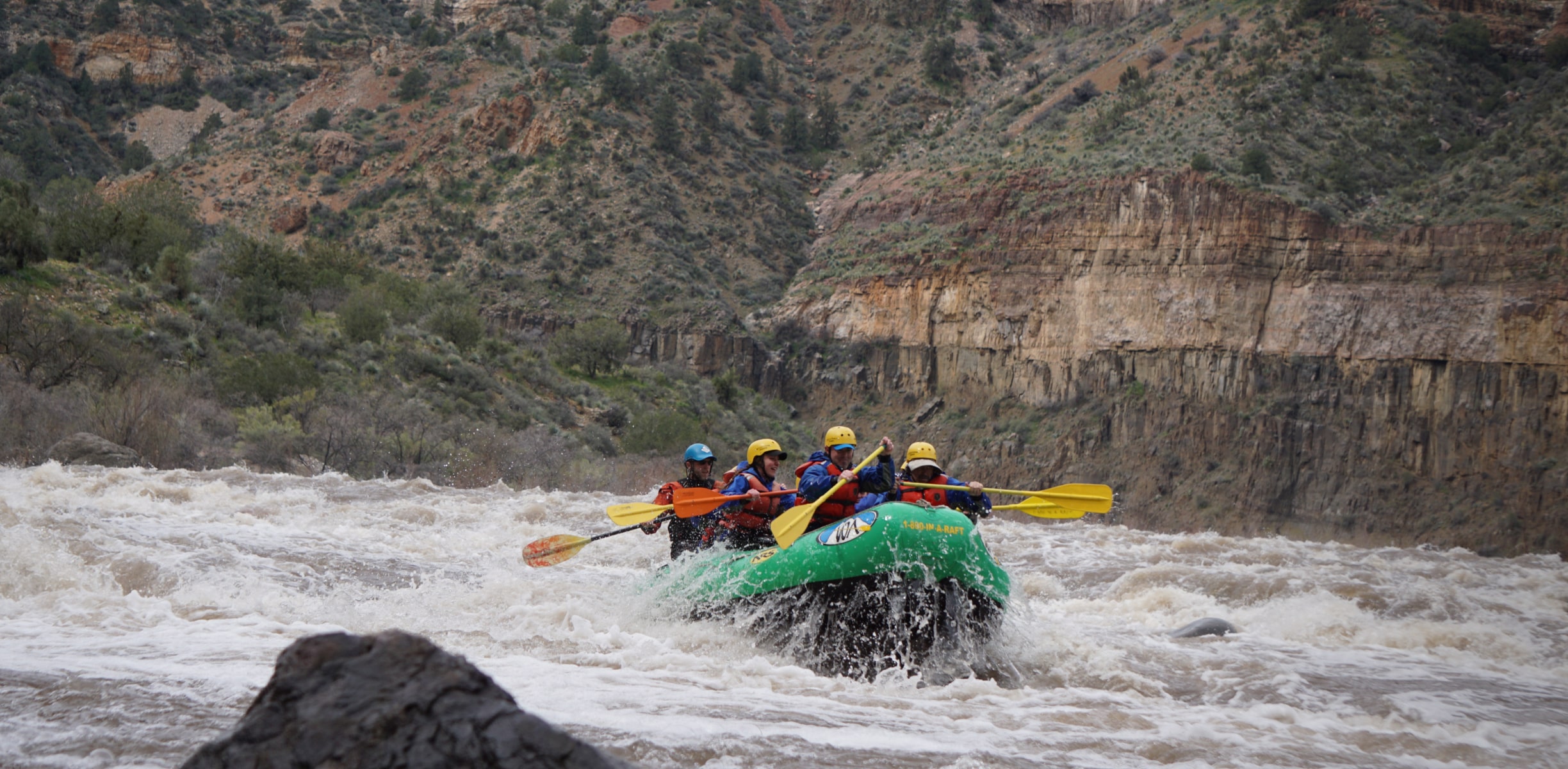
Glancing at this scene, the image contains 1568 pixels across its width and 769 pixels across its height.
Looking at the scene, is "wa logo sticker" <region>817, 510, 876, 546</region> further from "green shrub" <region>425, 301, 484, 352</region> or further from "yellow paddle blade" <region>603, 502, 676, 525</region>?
"green shrub" <region>425, 301, 484, 352</region>

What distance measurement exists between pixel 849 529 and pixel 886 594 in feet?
1.66

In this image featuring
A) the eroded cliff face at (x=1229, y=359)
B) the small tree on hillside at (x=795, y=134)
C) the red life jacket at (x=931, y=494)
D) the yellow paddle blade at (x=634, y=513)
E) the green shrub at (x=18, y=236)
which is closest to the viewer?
the red life jacket at (x=931, y=494)

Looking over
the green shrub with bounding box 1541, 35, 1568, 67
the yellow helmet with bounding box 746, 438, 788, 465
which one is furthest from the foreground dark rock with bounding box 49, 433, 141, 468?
the green shrub with bounding box 1541, 35, 1568, 67

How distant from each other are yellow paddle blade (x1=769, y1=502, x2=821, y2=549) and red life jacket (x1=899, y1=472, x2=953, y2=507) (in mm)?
734

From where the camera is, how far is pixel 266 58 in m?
76.1

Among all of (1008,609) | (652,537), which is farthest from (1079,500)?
(652,537)

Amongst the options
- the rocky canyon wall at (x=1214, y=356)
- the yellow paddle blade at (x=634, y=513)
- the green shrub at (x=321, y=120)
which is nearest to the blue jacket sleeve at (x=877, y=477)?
the yellow paddle blade at (x=634, y=513)

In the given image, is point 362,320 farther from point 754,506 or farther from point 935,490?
point 935,490

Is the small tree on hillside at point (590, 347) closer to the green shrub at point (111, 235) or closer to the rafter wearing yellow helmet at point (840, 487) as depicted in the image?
the green shrub at point (111, 235)

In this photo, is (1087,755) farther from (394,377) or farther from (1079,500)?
(394,377)

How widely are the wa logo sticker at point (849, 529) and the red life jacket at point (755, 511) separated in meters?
1.42

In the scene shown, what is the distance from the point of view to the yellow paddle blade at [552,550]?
32.6ft

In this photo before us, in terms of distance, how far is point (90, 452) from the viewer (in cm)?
1670

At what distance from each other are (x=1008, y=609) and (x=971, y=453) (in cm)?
3731
